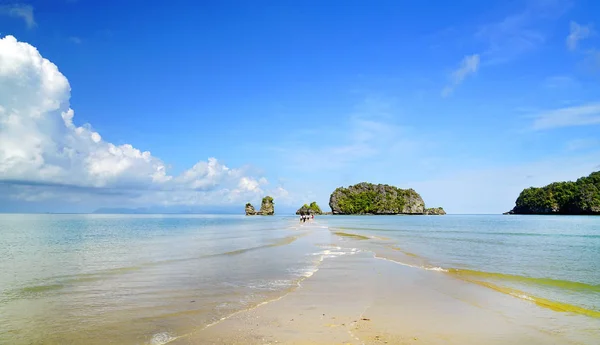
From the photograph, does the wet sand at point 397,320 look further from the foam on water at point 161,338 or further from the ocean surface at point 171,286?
the ocean surface at point 171,286

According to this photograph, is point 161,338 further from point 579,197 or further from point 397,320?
point 579,197

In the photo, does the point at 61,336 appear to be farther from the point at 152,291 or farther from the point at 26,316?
the point at 152,291

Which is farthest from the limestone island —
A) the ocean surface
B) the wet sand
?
the wet sand

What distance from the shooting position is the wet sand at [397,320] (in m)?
8.07

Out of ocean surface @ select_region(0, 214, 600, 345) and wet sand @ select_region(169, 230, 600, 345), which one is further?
ocean surface @ select_region(0, 214, 600, 345)

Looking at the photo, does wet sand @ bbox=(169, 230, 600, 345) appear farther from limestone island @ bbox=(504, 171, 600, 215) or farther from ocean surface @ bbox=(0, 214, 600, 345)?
limestone island @ bbox=(504, 171, 600, 215)

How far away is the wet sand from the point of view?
807 centimetres

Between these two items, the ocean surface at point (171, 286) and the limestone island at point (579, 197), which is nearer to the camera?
the ocean surface at point (171, 286)

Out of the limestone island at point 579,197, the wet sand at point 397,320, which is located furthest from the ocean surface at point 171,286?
the limestone island at point 579,197

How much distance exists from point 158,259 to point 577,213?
232 metres

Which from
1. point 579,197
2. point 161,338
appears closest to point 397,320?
→ point 161,338

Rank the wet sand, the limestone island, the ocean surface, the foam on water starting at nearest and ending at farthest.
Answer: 1. the foam on water
2. the wet sand
3. the ocean surface
4. the limestone island

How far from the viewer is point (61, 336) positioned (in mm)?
8227

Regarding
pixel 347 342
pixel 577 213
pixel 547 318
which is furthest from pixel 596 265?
pixel 577 213
